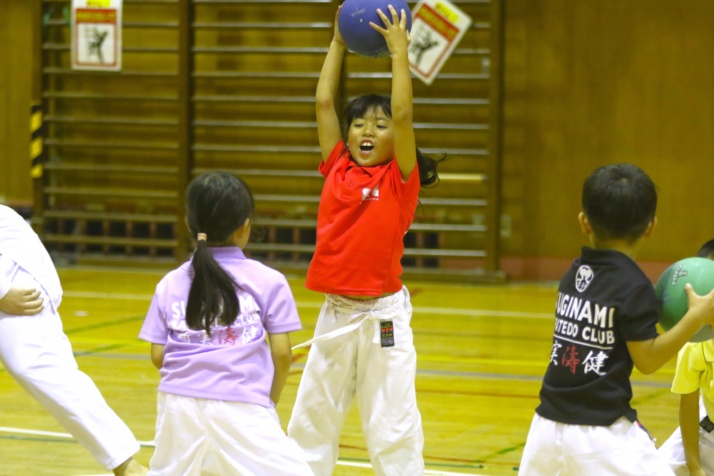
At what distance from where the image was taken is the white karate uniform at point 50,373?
10.5ft

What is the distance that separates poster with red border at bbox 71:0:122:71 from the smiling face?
22.1 ft

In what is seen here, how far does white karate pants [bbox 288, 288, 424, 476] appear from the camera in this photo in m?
3.16

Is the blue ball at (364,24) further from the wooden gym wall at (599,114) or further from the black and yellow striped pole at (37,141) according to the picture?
the black and yellow striped pole at (37,141)

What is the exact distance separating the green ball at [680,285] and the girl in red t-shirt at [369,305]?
95cm

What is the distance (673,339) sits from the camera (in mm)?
2318

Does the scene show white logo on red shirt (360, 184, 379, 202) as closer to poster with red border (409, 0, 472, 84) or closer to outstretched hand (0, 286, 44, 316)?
outstretched hand (0, 286, 44, 316)

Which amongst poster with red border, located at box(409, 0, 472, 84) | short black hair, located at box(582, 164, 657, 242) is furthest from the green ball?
poster with red border, located at box(409, 0, 472, 84)

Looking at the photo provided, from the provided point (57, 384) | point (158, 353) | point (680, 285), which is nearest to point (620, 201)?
point (680, 285)

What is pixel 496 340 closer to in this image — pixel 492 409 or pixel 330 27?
pixel 492 409

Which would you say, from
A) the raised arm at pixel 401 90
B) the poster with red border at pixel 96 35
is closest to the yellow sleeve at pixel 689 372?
the raised arm at pixel 401 90

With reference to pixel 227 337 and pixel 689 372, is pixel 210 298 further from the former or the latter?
pixel 689 372

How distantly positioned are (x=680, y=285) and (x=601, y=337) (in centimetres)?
23

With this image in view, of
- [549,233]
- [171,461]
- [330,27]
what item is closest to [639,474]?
[171,461]

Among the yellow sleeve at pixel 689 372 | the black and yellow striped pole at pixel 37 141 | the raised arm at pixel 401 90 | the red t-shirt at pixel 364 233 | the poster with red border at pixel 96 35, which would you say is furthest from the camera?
the black and yellow striped pole at pixel 37 141
